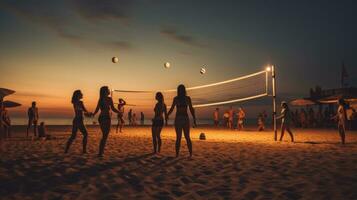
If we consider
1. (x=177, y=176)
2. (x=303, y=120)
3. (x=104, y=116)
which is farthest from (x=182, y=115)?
(x=303, y=120)

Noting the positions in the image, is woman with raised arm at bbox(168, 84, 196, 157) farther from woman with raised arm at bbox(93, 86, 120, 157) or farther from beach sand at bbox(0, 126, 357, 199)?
woman with raised arm at bbox(93, 86, 120, 157)

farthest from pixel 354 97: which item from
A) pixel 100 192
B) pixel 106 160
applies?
pixel 100 192

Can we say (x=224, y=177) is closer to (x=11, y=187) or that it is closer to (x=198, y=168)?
(x=198, y=168)

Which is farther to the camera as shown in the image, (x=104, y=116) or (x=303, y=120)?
(x=303, y=120)

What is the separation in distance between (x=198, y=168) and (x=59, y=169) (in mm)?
2520

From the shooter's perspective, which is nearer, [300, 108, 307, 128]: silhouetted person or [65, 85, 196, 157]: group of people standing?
[65, 85, 196, 157]: group of people standing

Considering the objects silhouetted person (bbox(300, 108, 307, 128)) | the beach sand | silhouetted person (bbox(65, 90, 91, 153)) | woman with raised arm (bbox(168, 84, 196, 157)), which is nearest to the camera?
the beach sand

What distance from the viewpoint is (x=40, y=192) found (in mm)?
3879

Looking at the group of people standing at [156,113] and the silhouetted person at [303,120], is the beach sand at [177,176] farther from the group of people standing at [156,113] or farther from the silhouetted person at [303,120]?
the silhouetted person at [303,120]

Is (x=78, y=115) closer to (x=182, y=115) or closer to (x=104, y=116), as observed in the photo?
(x=104, y=116)

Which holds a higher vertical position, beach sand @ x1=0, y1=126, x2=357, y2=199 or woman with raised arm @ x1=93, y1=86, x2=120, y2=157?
woman with raised arm @ x1=93, y1=86, x2=120, y2=157

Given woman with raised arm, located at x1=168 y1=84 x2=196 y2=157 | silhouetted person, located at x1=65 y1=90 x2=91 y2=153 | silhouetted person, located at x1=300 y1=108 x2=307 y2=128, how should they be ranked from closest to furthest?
1. woman with raised arm, located at x1=168 y1=84 x2=196 y2=157
2. silhouetted person, located at x1=65 y1=90 x2=91 y2=153
3. silhouetted person, located at x1=300 y1=108 x2=307 y2=128

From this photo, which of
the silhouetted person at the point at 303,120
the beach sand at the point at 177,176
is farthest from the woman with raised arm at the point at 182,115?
the silhouetted person at the point at 303,120

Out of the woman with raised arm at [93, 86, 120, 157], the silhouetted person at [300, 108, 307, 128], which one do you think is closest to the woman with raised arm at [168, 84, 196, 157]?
the woman with raised arm at [93, 86, 120, 157]
